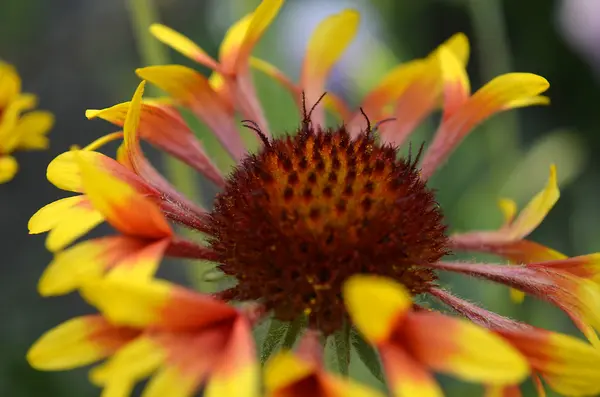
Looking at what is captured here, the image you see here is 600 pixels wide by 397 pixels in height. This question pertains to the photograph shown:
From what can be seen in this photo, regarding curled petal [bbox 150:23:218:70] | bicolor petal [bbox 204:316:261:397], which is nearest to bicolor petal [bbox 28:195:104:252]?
bicolor petal [bbox 204:316:261:397]

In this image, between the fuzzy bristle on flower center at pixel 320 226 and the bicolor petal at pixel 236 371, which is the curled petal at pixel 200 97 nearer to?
the fuzzy bristle on flower center at pixel 320 226

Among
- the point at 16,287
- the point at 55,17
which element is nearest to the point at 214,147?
the point at 16,287

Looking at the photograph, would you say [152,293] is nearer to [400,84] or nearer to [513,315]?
[400,84]

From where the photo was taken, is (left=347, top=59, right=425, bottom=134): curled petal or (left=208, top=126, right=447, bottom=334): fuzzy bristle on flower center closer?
(left=208, top=126, right=447, bottom=334): fuzzy bristle on flower center

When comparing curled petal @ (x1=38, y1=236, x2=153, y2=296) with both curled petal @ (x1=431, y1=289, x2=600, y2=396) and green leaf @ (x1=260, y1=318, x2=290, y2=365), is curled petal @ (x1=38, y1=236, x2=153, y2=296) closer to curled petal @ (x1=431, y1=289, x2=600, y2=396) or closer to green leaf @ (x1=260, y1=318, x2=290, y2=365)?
green leaf @ (x1=260, y1=318, x2=290, y2=365)

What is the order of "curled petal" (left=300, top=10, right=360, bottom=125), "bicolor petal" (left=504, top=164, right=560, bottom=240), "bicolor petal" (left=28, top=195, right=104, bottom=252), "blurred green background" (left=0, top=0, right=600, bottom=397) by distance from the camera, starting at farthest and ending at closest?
"blurred green background" (left=0, top=0, right=600, bottom=397), "curled petal" (left=300, top=10, right=360, bottom=125), "bicolor petal" (left=504, top=164, right=560, bottom=240), "bicolor petal" (left=28, top=195, right=104, bottom=252)

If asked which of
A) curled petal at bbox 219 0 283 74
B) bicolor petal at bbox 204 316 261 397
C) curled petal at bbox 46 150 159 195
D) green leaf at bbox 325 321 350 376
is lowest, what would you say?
green leaf at bbox 325 321 350 376

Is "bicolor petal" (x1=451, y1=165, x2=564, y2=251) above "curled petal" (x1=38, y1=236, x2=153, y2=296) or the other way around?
the other way around
